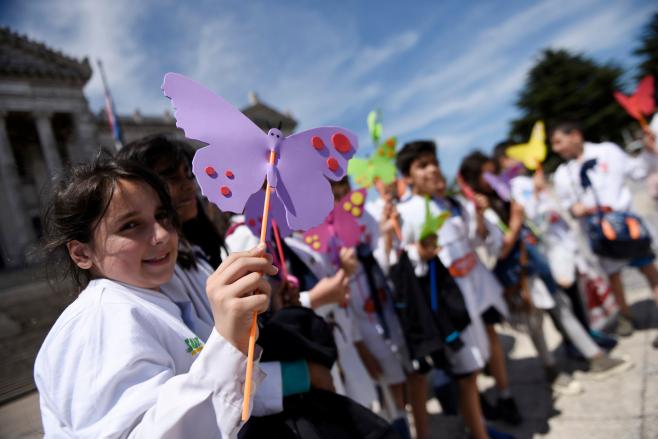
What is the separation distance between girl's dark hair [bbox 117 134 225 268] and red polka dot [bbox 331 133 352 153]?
687mm

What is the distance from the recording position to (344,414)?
3.36 feet

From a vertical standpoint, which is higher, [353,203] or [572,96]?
[572,96]

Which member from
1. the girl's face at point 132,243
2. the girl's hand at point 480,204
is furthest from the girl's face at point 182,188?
the girl's hand at point 480,204

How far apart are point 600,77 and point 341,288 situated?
126ft

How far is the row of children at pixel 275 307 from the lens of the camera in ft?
2.38

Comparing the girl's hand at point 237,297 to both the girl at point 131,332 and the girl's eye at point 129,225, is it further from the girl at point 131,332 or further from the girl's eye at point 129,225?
the girl's eye at point 129,225

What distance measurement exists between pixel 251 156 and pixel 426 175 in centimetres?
171

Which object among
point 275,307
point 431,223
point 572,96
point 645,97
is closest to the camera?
point 275,307

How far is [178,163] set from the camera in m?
1.56

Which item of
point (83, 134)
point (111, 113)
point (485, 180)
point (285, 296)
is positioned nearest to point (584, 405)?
point (485, 180)

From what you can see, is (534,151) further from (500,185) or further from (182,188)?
(182,188)

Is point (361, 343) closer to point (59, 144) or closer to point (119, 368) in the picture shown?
point (119, 368)

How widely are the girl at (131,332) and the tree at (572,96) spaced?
33565 mm

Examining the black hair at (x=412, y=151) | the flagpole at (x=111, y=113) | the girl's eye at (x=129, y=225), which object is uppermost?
the flagpole at (x=111, y=113)
